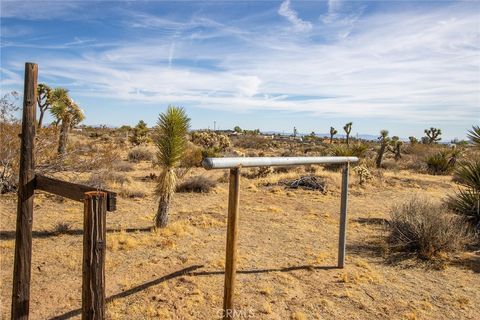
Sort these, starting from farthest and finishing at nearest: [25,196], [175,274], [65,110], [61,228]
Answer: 1. [65,110]
2. [61,228]
3. [175,274]
4. [25,196]

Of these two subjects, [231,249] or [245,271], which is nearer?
[231,249]

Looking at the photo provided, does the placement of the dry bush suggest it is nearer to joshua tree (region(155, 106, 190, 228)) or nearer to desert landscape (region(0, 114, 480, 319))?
desert landscape (region(0, 114, 480, 319))

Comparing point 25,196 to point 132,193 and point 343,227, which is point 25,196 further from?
point 132,193

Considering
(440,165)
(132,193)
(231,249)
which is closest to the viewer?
(231,249)

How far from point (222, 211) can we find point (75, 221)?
141 inches

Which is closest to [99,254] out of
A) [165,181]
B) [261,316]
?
[261,316]

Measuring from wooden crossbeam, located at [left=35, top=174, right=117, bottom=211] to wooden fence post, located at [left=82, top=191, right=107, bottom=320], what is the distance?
0.21 feet

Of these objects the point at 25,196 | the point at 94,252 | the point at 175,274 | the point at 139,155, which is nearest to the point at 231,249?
the point at 94,252

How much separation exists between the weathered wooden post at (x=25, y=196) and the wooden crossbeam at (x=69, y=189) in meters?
0.13

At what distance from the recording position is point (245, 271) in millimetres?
5586

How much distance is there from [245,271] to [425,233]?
10.7ft

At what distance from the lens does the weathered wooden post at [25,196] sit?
354 centimetres

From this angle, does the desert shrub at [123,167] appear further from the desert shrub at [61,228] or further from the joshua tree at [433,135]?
the joshua tree at [433,135]

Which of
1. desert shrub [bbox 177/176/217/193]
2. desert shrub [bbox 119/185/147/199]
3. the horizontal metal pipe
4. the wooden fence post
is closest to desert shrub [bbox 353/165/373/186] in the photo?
desert shrub [bbox 177/176/217/193]
